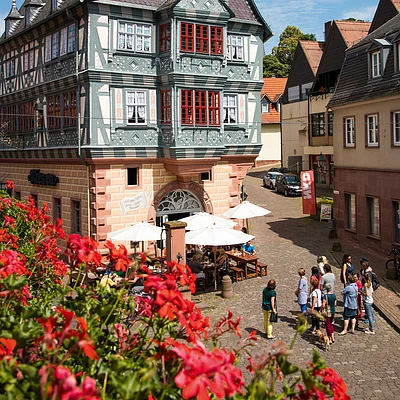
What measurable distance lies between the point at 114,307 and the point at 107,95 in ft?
63.8

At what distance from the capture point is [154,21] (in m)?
23.8

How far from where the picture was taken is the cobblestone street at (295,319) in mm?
11781

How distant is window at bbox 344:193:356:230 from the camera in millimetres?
26089

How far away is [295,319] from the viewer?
619 inches

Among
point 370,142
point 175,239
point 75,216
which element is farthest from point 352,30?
point 175,239

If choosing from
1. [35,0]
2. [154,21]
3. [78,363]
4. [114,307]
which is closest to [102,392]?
[78,363]

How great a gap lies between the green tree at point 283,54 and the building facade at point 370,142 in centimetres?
5468

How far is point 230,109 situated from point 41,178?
943 centimetres

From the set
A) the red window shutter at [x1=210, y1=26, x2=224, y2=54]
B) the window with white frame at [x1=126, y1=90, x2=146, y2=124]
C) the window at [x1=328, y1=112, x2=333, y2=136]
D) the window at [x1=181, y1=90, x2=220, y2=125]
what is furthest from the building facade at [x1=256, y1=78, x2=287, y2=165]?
the window with white frame at [x1=126, y1=90, x2=146, y2=124]

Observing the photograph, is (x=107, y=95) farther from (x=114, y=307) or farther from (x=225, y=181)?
(x=114, y=307)

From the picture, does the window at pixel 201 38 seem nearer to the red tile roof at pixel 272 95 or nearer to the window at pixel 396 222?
the window at pixel 396 222

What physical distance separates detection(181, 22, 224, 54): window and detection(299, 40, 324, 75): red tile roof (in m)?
25.2

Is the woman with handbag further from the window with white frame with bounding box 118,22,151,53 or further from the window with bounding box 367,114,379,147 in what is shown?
the window with white frame with bounding box 118,22,151,53

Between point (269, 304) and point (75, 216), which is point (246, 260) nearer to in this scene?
point (269, 304)
